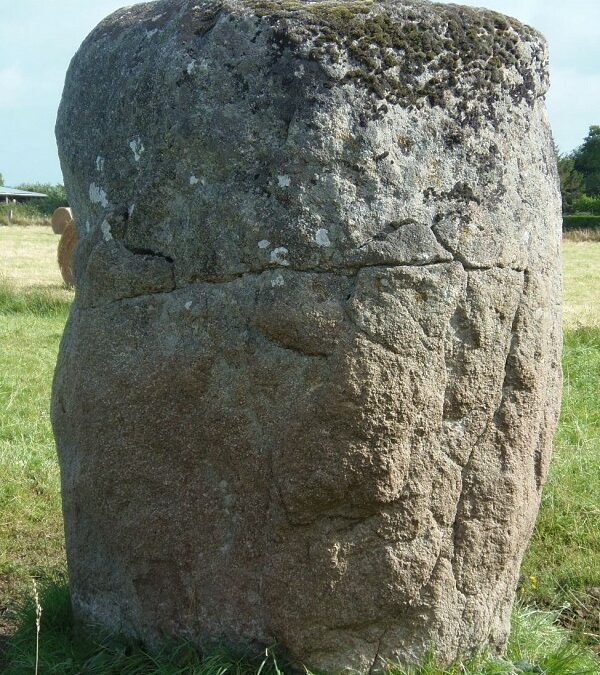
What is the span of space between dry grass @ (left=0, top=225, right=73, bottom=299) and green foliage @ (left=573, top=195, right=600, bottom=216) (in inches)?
1001

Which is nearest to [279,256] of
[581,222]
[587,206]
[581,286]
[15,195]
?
[581,286]

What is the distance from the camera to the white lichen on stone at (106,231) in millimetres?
2924

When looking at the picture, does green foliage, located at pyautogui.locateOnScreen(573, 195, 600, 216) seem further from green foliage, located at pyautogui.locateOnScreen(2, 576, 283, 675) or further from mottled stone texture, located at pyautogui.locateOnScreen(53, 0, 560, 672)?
green foliage, located at pyautogui.locateOnScreen(2, 576, 283, 675)

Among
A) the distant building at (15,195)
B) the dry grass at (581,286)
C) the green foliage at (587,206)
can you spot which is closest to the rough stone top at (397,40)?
the dry grass at (581,286)

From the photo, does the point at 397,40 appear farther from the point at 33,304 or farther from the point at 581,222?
the point at 581,222

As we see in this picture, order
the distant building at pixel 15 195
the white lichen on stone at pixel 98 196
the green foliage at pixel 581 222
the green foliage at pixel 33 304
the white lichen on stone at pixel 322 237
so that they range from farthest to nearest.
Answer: the distant building at pixel 15 195, the green foliage at pixel 581 222, the green foliage at pixel 33 304, the white lichen on stone at pixel 98 196, the white lichen on stone at pixel 322 237

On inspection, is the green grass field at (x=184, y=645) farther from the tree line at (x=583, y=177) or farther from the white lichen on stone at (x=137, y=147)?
the tree line at (x=583, y=177)

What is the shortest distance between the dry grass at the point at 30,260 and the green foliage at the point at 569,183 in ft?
81.8

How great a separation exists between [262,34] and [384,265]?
73cm

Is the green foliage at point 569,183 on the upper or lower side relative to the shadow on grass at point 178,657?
upper

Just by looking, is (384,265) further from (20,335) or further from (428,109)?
(20,335)

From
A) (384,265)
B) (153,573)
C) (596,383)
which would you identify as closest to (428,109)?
(384,265)

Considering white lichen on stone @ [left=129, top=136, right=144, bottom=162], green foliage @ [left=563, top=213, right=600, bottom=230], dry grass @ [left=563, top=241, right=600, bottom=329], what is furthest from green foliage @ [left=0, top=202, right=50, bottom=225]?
white lichen on stone @ [left=129, top=136, right=144, bottom=162]

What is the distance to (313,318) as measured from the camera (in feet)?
8.61
